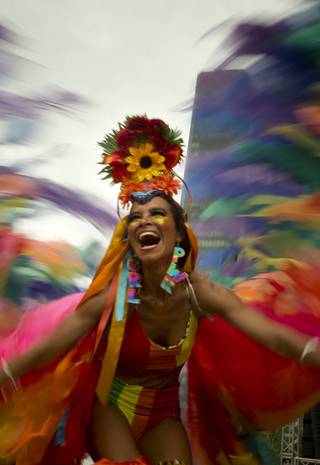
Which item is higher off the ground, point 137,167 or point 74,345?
point 137,167

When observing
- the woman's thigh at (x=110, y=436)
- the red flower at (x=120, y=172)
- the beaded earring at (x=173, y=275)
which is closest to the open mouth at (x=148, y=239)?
the beaded earring at (x=173, y=275)

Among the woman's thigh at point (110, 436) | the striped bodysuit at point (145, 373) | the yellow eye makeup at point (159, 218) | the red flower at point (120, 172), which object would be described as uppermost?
the red flower at point (120, 172)

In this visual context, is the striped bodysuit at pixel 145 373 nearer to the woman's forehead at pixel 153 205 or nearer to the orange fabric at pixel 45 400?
the orange fabric at pixel 45 400

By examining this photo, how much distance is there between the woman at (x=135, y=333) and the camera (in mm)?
2275

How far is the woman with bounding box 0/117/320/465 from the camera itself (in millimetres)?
2275

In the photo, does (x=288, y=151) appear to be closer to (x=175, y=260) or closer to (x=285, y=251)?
(x=285, y=251)

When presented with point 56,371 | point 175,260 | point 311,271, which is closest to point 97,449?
point 56,371

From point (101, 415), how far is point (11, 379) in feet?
1.49

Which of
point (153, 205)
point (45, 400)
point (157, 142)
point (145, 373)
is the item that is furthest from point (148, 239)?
point (45, 400)

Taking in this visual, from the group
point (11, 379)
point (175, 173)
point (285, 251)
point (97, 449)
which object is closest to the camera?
point (11, 379)

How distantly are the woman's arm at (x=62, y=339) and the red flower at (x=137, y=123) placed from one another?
79cm

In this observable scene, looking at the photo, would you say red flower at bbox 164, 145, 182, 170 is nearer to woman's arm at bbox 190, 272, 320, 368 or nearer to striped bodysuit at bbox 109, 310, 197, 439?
woman's arm at bbox 190, 272, 320, 368

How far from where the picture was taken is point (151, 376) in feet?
8.20

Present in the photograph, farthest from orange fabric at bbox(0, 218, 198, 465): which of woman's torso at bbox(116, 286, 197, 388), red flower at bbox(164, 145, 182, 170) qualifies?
red flower at bbox(164, 145, 182, 170)
